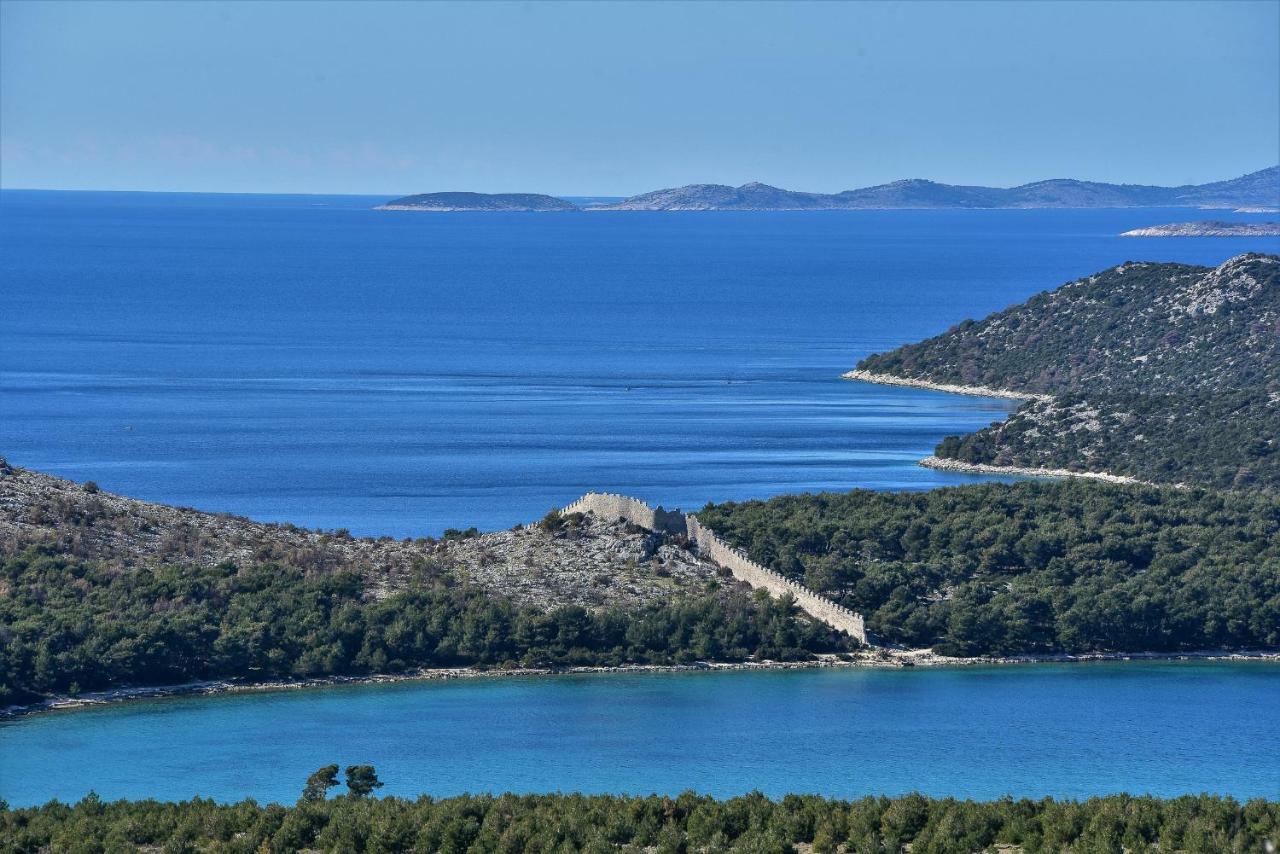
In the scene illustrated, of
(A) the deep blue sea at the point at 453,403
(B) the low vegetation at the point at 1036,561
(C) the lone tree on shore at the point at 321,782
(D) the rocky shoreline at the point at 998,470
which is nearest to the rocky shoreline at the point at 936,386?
(A) the deep blue sea at the point at 453,403

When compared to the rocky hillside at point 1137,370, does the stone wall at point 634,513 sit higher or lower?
higher

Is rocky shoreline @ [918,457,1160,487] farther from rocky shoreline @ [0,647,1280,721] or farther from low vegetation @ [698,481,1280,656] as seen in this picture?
rocky shoreline @ [0,647,1280,721]

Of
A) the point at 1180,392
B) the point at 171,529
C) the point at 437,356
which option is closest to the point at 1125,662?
the point at 171,529

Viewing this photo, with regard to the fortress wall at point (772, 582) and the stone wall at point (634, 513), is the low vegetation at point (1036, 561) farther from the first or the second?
the stone wall at point (634, 513)

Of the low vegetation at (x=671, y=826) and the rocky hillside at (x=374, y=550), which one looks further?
the rocky hillside at (x=374, y=550)

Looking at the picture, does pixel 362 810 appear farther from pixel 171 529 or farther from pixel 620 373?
pixel 620 373

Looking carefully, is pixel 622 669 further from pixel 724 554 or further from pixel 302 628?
pixel 302 628
